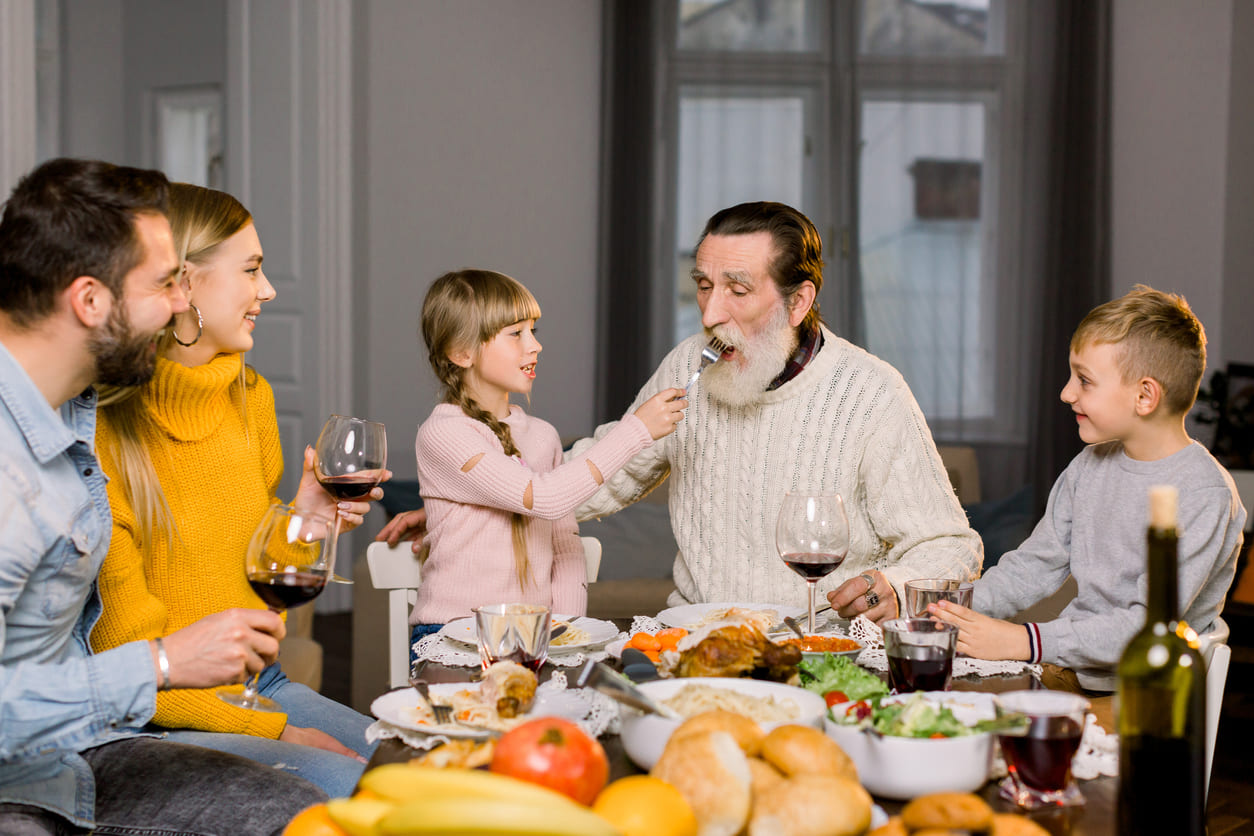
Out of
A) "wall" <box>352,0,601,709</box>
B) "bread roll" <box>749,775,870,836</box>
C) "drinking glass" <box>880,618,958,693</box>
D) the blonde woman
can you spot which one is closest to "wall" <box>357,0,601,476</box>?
"wall" <box>352,0,601,709</box>

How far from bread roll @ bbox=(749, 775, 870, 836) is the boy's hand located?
67cm

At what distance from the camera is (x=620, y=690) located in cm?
107

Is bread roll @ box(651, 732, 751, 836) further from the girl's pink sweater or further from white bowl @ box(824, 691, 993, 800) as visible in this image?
A: the girl's pink sweater

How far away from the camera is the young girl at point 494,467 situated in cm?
209

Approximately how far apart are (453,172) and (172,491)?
14.3 feet

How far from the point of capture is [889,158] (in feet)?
20.3

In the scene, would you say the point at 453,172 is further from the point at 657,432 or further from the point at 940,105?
the point at 657,432

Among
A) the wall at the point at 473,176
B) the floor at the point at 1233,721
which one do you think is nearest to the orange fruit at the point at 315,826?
the floor at the point at 1233,721

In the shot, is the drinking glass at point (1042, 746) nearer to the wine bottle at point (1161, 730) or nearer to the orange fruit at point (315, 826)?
the wine bottle at point (1161, 730)

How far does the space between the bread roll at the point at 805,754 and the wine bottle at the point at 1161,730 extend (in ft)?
0.73

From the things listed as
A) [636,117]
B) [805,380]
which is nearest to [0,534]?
[805,380]

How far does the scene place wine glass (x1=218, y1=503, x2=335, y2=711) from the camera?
135cm

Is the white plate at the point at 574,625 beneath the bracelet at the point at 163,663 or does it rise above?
beneath

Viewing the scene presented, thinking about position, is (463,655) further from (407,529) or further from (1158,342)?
(1158,342)
